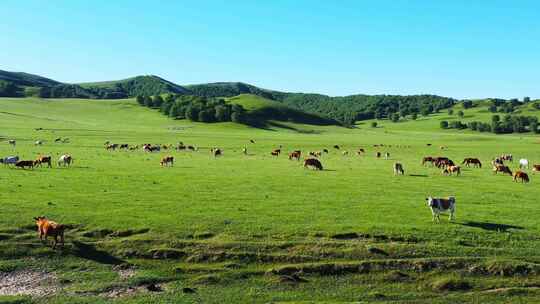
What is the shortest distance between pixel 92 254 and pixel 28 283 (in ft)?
9.19

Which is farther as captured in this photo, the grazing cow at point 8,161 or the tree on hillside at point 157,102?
the tree on hillside at point 157,102

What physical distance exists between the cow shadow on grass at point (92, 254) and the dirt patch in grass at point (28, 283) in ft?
A: 5.52

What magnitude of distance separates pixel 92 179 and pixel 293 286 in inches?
909

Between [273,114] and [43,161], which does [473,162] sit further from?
[273,114]

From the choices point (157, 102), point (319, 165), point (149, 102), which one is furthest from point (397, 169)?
point (149, 102)

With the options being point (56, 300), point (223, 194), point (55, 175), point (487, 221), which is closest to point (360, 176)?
point (223, 194)

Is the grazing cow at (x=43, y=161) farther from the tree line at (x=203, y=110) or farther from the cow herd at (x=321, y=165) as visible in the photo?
the tree line at (x=203, y=110)

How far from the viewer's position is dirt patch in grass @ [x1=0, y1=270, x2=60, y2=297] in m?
16.9

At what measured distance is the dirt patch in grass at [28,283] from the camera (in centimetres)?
1691

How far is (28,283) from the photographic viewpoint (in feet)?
57.9

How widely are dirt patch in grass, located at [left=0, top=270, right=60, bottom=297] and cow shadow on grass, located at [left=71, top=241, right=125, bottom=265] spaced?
5.52ft

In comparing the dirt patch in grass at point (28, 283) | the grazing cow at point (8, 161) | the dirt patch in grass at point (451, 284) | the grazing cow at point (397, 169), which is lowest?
the dirt patch in grass at point (28, 283)

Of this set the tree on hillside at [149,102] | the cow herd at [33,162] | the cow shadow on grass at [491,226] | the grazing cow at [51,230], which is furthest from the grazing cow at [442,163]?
the tree on hillside at [149,102]

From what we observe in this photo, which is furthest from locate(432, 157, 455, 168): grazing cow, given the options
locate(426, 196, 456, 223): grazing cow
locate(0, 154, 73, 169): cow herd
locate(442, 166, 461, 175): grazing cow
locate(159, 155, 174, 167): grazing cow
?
locate(0, 154, 73, 169): cow herd
